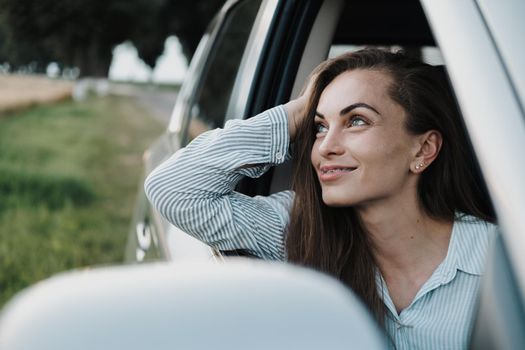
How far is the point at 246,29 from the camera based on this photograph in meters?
3.00

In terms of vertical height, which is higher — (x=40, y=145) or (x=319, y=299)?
(x=319, y=299)

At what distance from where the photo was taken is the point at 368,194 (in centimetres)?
207

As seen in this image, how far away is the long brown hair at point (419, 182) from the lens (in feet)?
7.09

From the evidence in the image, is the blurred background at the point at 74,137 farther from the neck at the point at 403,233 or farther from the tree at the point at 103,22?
the neck at the point at 403,233

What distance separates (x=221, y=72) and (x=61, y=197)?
6357 mm

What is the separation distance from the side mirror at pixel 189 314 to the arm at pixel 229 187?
1497mm

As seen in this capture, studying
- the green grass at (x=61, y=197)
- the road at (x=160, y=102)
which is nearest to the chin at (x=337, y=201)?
the green grass at (x=61, y=197)

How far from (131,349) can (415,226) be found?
152cm

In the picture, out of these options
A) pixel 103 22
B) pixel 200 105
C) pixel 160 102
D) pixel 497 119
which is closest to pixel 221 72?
pixel 200 105

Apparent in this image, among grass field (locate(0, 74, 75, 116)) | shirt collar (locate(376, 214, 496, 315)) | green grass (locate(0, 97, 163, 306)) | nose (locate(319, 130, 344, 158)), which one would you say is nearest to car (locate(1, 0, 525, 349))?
nose (locate(319, 130, 344, 158))

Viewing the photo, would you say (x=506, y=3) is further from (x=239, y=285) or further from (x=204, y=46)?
(x=204, y=46)

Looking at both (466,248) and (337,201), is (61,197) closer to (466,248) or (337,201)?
(337,201)

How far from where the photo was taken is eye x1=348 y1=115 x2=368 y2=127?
6.89 ft

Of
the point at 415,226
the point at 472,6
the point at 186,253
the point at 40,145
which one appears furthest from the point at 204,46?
the point at 40,145
